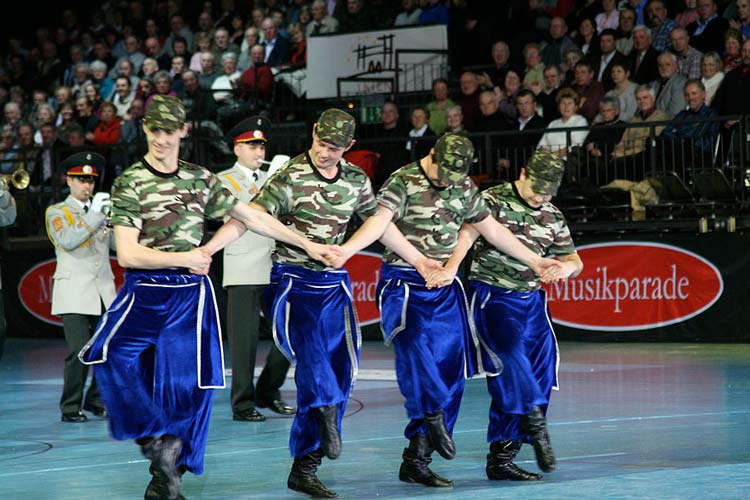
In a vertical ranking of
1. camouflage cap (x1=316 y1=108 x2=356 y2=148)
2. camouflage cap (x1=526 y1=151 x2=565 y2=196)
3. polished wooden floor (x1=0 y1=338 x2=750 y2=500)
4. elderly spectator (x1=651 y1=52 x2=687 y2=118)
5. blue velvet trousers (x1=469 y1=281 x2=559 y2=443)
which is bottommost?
polished wooden floor (x1=0 y1=338 x2=750 y2=500)

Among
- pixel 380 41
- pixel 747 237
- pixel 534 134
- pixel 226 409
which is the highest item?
pixel 380 41

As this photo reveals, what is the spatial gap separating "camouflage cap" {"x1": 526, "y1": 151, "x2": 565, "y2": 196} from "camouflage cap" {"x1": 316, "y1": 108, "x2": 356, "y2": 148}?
106 centimetres

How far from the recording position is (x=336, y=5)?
19641 mm

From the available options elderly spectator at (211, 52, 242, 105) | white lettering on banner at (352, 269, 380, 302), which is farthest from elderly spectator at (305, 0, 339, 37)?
white lettering on banner at (352, 269, 380, 302)

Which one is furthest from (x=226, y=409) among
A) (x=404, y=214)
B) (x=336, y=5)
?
(x=336, y=5)

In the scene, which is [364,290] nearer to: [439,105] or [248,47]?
[439,105]

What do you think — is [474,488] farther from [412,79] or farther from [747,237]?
[412,79]

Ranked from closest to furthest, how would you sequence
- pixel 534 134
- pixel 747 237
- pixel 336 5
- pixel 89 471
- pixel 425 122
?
pixel 89 471 < pixel 747 237 < pixel 534 134 < pixel 425 122 < pixel 336 5

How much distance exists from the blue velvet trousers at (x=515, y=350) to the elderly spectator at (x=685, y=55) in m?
8.50

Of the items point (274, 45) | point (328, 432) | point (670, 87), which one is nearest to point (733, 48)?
point (670, 87)

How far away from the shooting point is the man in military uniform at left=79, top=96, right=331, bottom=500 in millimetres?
6070

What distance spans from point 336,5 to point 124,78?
3504mm

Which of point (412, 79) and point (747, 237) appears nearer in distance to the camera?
point (747, 237)

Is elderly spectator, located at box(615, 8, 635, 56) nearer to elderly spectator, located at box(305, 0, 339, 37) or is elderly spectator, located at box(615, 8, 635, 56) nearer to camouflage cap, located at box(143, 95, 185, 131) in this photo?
elderly spectator, located at box(305, 0, 339, 37)
